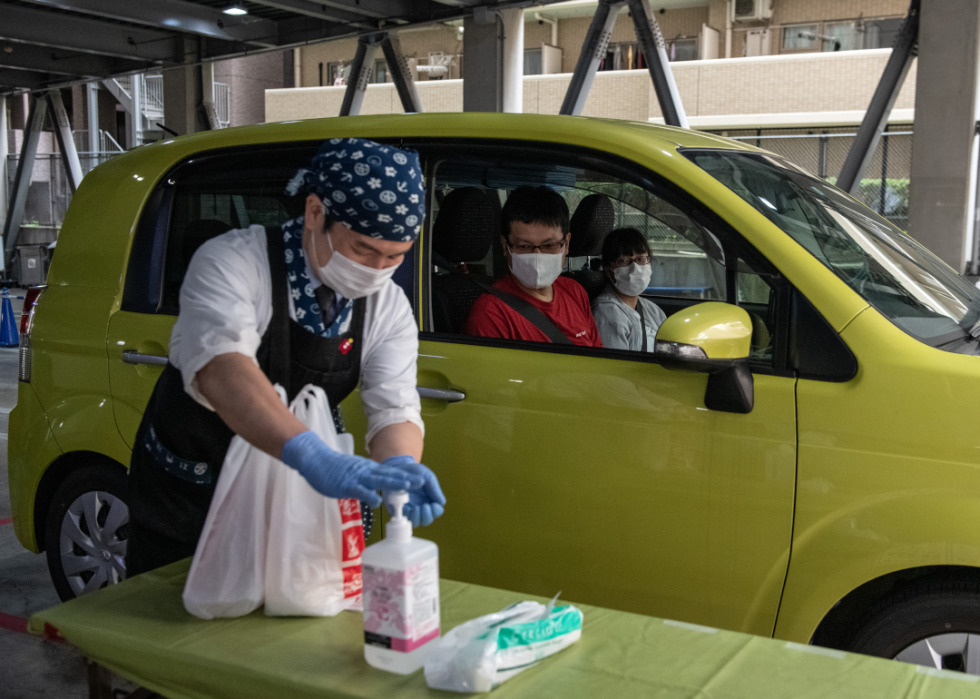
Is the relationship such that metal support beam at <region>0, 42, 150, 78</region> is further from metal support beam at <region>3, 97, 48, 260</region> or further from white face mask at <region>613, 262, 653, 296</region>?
white face mask at <region>613, 262, 653, 296</region>

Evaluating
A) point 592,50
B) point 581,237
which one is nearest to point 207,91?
point 592,50

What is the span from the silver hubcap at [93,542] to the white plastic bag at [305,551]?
1.64 metres

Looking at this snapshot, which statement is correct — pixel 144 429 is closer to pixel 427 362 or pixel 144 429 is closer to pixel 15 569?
pixel 427 362

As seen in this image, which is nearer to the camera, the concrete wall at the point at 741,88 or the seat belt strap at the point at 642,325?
the seat belt strap at the point at 642,325

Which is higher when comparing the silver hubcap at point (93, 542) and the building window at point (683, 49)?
the building window at point (683, 49)

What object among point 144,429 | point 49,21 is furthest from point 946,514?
point 49,21

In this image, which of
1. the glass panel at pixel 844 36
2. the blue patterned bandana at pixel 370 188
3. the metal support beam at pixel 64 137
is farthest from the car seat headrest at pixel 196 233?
the glass panel at pixel 844 36

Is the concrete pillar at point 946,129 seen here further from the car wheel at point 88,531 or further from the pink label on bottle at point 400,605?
the pink label on bottle at point 400,605

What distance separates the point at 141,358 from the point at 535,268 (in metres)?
1.32

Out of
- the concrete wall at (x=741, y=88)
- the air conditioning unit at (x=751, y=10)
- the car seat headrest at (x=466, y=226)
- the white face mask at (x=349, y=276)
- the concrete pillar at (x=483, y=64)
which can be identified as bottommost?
the white face mask at (x=349, y=276)

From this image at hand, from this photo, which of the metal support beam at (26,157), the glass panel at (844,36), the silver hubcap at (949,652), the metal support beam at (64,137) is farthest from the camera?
the glass panel at (844,36)

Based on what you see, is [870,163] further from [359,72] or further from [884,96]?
[359,72]

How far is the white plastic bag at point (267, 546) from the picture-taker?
74.6 inches

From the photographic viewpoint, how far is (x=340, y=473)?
170 cm
